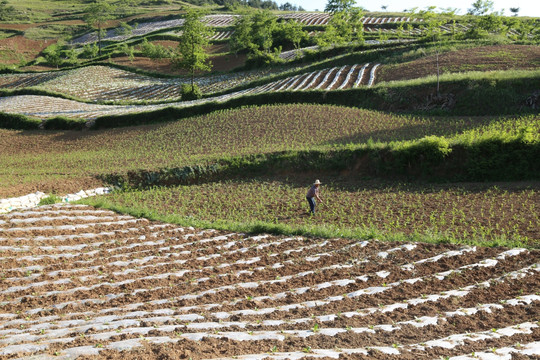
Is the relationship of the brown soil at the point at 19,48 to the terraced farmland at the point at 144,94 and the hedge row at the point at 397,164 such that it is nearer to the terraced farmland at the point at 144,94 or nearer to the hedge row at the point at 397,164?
the terraced farmland at the point at 144,94

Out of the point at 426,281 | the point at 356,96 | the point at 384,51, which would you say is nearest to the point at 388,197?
the point at 426,281

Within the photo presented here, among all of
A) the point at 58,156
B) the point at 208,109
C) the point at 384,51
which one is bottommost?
the point at 58,156

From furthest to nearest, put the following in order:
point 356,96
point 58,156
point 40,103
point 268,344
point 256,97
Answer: point 40,103 → point 256,97 → point 356,96 → point 58,156 → point 268,344

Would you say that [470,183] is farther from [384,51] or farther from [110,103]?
[110,103]

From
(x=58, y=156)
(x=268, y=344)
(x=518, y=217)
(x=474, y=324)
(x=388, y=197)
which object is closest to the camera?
(x=268, y=344)

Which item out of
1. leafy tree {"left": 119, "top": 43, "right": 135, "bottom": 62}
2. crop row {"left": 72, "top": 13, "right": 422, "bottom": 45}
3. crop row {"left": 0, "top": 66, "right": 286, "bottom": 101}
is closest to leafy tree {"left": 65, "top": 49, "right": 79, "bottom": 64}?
leafy tree {"left": 119, "top": 43, "right": 135, "bottom": 62}

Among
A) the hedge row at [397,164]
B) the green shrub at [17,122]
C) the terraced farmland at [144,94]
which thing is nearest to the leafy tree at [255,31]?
the terraced farmland at [144,94]

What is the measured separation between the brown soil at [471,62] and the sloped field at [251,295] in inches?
994

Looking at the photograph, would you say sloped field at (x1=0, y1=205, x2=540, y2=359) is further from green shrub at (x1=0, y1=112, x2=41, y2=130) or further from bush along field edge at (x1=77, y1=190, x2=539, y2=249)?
green shrub at (x1=0, y1=112, x2=41, y2=130)

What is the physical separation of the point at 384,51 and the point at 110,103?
27804 millimetres

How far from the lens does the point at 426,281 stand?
9633 millimetres

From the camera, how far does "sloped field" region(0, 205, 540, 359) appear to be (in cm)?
677

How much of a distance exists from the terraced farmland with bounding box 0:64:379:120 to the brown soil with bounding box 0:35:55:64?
35.3 meters

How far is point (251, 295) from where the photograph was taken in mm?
9359
